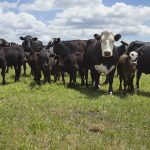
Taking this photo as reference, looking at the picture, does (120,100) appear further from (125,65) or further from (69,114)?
(69,114)

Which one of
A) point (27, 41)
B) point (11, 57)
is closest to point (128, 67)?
point (11, 57)

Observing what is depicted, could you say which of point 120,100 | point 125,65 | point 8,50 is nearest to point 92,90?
point 125,65

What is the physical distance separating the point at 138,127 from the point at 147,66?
817 cm

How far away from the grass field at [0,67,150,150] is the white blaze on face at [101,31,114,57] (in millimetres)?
1703

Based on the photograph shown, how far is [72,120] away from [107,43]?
7090 millimetres

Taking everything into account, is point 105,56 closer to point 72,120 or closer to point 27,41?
point 72,120

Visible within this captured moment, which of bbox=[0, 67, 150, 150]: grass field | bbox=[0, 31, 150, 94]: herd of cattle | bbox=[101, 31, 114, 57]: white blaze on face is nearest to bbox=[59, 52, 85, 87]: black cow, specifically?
bbox=[0, 31, 150, 94]: herd of cattle

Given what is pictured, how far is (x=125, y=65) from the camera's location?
17422 mm

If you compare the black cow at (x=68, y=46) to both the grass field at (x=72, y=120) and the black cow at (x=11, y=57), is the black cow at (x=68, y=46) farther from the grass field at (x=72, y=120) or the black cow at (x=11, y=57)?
the grass field at (x=72, y=120)

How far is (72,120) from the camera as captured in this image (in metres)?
11.4

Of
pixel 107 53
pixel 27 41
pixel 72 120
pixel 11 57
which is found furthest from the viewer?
pixel 27 41

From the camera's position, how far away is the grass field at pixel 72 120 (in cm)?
902

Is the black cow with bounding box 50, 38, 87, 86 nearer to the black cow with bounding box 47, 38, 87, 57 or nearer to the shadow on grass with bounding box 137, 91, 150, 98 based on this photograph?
the black cow with bounding box 47, 38, 87, 57

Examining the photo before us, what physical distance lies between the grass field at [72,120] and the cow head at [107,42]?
67.6 inches
